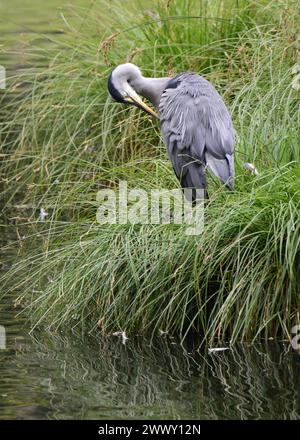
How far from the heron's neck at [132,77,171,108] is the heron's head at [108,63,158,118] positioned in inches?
0.6

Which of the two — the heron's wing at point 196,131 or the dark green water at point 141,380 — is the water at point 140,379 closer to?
the dark green water at point 141,380

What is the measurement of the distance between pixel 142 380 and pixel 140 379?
0.6 inches

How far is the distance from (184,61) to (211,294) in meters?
2.71

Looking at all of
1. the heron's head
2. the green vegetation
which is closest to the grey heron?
the green vegetation

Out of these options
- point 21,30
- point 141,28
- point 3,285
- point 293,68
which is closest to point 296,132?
point 293,68

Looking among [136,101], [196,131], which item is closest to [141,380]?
[196,131]

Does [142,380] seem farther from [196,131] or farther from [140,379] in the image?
[196,131]

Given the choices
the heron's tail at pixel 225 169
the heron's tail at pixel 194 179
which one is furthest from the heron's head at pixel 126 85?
the heron's tail at pixel 225 169

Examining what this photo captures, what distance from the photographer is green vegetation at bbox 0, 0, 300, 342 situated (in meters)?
5.50

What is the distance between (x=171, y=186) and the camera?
252 inches

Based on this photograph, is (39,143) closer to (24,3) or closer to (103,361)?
(103,361)

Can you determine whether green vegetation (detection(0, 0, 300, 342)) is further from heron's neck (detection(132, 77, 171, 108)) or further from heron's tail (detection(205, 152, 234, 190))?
heron's neck (detection(132, 77, 171, 108))
